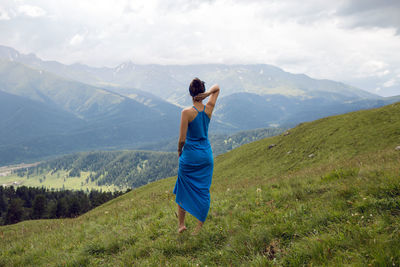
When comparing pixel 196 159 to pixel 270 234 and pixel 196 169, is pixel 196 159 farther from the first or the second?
pixel 270 234

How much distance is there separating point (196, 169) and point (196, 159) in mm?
339

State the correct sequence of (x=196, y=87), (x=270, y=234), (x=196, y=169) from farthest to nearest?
(x=196, y=169) < (x=196, y=87) < (x=270, y=234)

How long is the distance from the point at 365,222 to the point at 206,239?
3.86 meters

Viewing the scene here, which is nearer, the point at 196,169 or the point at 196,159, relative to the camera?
the point at 196,159

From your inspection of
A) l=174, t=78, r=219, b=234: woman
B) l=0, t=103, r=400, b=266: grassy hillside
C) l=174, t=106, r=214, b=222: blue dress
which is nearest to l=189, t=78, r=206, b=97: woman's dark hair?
l=174, t=78, r=219, b=234: woman

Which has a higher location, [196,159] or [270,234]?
[196,159]

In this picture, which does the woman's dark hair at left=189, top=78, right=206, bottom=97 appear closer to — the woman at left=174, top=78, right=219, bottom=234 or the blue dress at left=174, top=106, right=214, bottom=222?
the woman at left=174, top=78, right=219, bottom=234

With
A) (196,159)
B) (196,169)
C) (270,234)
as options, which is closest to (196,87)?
(196,159)

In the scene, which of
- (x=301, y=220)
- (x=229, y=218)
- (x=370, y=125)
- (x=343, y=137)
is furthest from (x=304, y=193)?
(x=370, y=125)

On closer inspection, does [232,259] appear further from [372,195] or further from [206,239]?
[372,195]

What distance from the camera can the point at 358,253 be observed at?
3.82m

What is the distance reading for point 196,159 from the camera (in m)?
7.07

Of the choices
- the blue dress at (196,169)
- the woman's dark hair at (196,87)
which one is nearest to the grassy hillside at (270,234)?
the blue dress at (196,169)

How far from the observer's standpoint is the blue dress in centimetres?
707
